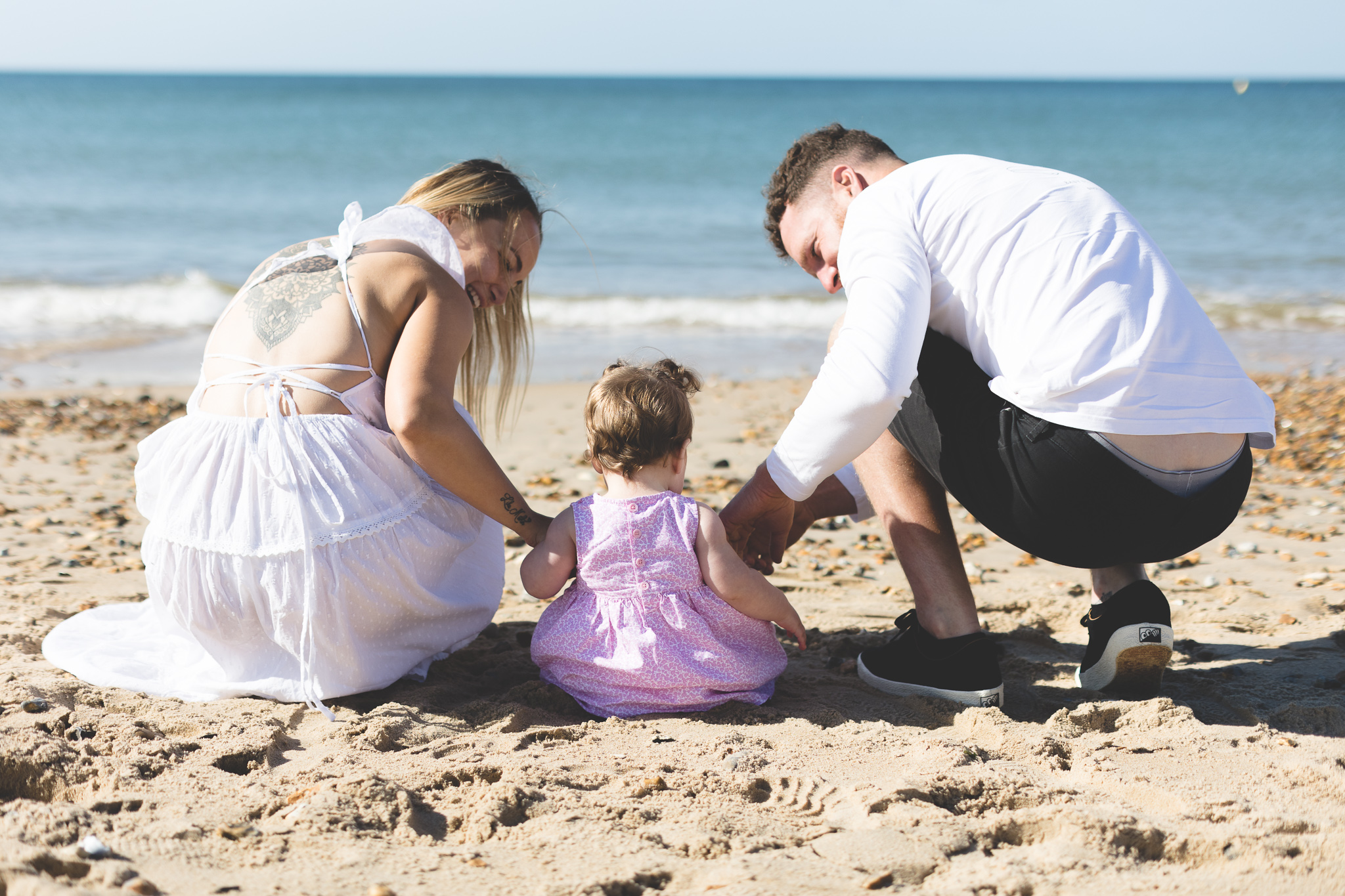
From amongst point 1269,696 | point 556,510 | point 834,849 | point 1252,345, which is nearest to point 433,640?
point 834,849

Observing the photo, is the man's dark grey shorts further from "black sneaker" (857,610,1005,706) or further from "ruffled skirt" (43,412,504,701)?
"ruffled skirt" (43,412,504,701)

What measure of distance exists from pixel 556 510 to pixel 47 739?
2476 millimetres

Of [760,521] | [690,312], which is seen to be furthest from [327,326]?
[690,312]

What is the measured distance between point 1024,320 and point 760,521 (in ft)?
2.60

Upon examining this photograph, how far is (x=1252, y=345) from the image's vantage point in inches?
359

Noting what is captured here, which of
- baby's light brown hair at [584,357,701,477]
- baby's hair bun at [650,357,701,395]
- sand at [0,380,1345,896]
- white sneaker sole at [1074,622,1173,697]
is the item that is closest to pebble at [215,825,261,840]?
sand at [0,380,1345,896]

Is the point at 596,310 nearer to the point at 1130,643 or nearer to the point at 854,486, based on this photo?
the point at 854,486

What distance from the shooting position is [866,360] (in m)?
2.19

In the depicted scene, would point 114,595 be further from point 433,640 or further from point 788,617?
point 788,617

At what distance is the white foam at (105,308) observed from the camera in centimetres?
910

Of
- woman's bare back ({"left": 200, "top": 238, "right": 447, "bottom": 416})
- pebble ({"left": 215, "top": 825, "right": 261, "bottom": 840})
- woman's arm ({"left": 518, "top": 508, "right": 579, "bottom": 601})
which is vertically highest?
woman's bare back ({"left": 200, "top": 238, "right": 447, "bottom": 416})

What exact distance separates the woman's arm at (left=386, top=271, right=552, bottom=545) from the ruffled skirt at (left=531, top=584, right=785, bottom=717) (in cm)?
29

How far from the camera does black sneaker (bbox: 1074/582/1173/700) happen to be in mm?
2492

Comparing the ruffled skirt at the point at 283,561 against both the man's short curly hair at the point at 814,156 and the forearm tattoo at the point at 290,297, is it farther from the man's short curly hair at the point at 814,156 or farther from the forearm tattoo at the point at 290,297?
the man's short curly hair at the point at 814,156
